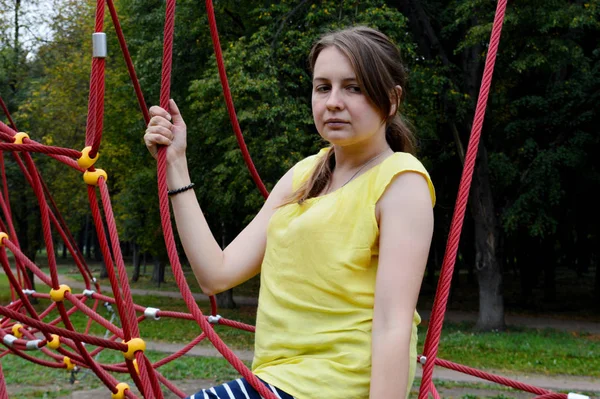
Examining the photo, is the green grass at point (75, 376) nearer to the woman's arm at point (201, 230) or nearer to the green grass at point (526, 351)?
the green grass at point (526, 351)

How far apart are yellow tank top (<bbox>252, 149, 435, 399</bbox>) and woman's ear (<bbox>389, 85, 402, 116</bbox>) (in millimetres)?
125

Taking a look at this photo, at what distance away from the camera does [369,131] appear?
1.52m

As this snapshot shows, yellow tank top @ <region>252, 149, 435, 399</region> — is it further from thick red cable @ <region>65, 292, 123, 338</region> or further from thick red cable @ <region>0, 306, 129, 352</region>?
thick red cable @ <region>65, 292, 123, 338</region>

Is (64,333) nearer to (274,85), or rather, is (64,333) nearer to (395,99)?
(395,99)

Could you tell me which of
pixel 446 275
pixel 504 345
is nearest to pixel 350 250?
pixel 446 275

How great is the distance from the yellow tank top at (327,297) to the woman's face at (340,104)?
0.30 feet

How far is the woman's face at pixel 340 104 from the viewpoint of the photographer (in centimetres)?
149

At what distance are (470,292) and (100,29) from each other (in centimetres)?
2160

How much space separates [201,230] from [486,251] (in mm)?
12206

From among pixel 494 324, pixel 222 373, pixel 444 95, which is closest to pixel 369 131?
pixel 222 373

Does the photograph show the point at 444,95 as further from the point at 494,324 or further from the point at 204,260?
the point at 204,260

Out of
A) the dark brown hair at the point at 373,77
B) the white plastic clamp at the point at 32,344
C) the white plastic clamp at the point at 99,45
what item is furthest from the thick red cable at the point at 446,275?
the white plastic clamp at the point at 32,344

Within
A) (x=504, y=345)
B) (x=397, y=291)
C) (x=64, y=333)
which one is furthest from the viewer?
(x=504, y=345)

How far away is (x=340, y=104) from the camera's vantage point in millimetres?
1477
